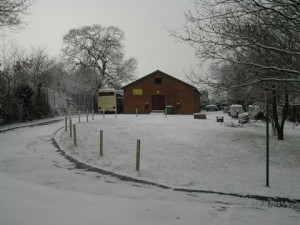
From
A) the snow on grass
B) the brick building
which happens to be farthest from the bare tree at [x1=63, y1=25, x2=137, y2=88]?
the snow on grass

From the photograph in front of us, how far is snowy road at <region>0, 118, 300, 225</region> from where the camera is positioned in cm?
609

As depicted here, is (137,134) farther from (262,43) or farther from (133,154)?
(262,43)

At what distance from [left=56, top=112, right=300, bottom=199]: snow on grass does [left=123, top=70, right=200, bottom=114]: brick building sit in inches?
959

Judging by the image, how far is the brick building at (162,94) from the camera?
152 ft

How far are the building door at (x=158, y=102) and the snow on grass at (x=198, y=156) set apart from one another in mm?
24547

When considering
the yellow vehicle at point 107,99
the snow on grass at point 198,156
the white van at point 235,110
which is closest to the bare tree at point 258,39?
the snow on grass at point 198,156

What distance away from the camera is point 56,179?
10.4 meters

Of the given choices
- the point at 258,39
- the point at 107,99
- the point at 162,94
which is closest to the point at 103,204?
the point at 258,39

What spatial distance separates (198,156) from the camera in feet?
49.4

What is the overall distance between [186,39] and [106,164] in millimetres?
5774

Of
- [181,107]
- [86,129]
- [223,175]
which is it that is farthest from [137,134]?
[181,107]

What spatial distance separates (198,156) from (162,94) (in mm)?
31921

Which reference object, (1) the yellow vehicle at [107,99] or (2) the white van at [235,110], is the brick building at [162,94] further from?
(2) the white van at [235,110]

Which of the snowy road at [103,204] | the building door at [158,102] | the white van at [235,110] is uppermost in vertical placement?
the building door at [158,102]
